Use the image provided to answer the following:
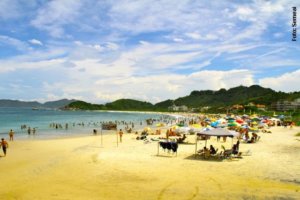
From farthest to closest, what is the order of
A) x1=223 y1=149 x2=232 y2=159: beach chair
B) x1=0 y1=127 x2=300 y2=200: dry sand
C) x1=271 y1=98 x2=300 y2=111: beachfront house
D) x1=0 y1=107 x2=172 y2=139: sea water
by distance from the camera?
x1=271 y1=98 x2=300 y2=111: beachfront house
x1=0 y1=107 x2=172 y2=139: sea water
x1=223 y1=149 x2=232 y2=159: beach chair
x1=0 y1=127 x2=300 y2=200: dry sand

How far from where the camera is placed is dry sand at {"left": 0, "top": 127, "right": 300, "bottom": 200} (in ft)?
40.0

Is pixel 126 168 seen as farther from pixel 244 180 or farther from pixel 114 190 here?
pixel 244 180

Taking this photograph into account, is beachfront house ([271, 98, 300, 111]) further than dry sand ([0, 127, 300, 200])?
Yes

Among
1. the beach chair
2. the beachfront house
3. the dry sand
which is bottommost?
the dry sand

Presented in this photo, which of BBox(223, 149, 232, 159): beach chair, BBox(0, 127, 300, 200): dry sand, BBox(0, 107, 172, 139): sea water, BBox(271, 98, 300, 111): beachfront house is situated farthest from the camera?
BBox(271, 98, 300, 111): beachfront house

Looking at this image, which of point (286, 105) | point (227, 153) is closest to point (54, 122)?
point (227, 153)

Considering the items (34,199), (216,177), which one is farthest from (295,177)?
(34,199)

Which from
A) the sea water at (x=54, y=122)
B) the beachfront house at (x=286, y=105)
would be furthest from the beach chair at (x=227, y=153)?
the beachfront house at (x=286, y=105)

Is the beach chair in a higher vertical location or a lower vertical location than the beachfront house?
lower

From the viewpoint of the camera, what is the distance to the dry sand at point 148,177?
40.0 ft

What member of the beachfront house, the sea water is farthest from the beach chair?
the beachfront house

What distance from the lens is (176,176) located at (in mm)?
15133

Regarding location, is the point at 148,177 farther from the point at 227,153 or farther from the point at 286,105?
the point at 286,105

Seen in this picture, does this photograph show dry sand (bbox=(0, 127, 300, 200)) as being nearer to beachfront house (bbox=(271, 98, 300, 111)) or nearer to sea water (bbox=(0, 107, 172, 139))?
sea water (bbox=(0, 107, 172, 139))
